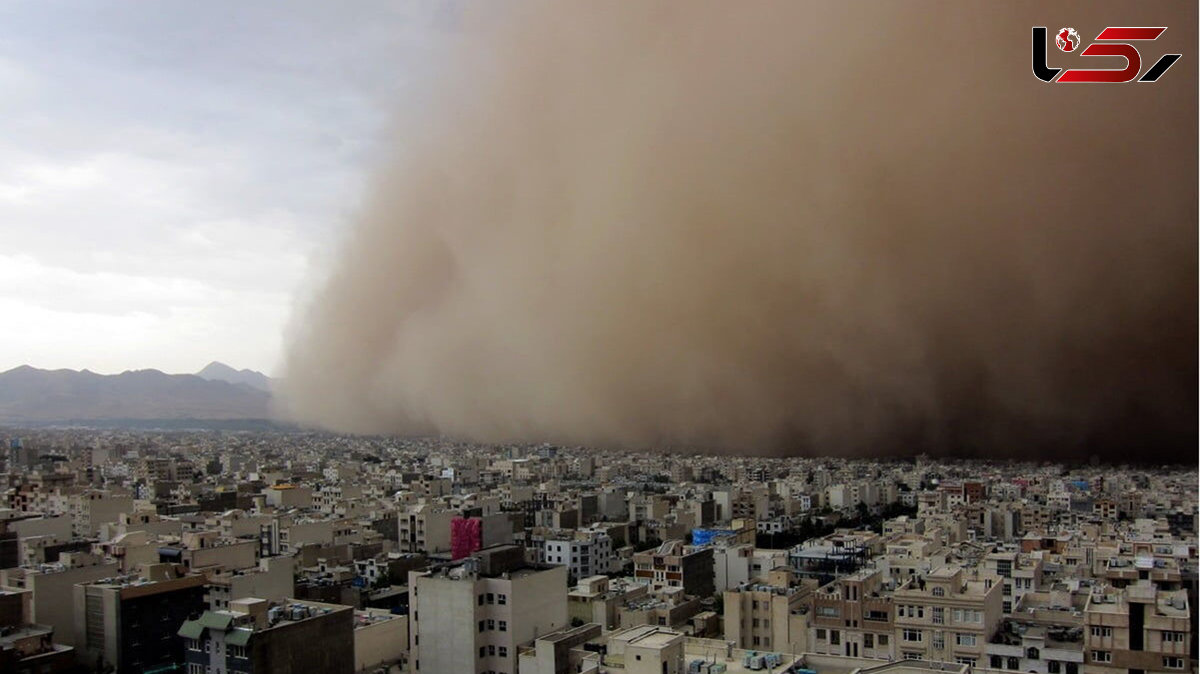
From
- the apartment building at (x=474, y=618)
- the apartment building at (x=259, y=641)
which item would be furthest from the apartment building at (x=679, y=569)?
the apartment building at (x=259, y=641)

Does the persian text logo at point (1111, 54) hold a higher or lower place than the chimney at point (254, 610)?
higher

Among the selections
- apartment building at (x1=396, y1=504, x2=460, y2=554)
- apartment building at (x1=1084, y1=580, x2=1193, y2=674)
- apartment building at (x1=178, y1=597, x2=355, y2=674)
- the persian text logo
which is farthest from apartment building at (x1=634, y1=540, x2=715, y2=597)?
the persian text logo

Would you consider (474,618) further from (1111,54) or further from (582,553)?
(582,553)

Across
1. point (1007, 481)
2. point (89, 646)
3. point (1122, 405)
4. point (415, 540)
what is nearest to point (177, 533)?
point (415, 540)

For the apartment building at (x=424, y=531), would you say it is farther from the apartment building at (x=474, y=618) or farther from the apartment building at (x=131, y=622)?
the apartment building at (x=474, y=618)

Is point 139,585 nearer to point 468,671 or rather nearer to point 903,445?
point 468,671
